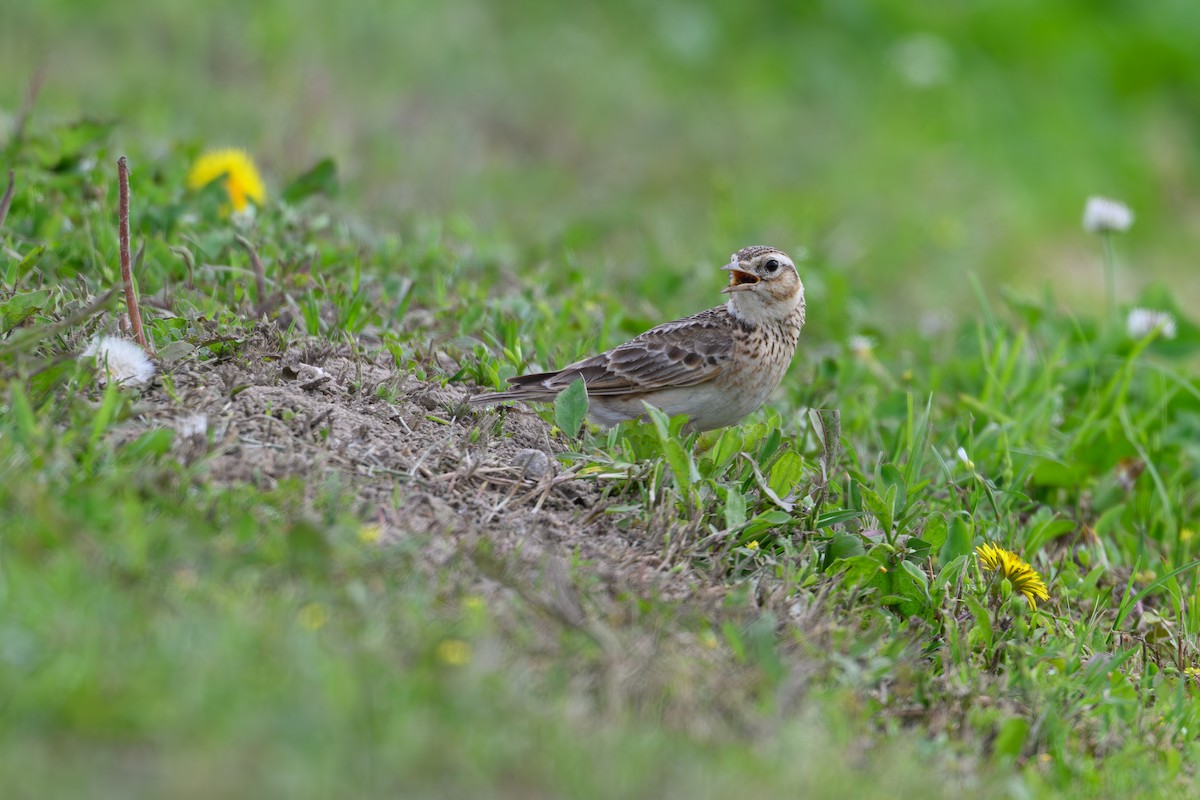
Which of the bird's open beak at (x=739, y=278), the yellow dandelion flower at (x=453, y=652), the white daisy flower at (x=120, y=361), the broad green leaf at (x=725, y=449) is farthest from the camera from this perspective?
the bird's open beak at (x=739, y=278)

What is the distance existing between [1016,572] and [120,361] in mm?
3059

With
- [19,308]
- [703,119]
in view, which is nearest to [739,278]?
[19,308]

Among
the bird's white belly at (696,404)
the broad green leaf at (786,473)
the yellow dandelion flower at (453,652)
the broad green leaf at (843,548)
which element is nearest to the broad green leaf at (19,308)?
the bird's white belly at (696,404)

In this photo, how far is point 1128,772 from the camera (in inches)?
153

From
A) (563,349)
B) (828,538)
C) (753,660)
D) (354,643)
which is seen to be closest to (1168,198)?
(563,349)

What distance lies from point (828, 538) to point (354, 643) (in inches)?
78.1

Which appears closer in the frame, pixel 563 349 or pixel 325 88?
pixel 563 349

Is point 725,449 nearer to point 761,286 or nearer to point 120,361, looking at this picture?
point 761,286

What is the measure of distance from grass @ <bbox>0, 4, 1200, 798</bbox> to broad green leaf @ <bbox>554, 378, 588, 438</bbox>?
10 centimetres

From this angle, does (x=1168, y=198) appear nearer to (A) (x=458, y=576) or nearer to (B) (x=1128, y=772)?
(B) (x=1128, y=772)

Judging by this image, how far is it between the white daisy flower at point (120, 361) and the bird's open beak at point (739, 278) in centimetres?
237

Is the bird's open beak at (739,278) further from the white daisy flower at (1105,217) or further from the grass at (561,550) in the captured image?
the white daisy flower at (1105,217)

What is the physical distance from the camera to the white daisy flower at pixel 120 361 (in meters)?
4.32

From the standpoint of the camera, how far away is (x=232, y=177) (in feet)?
21.7
